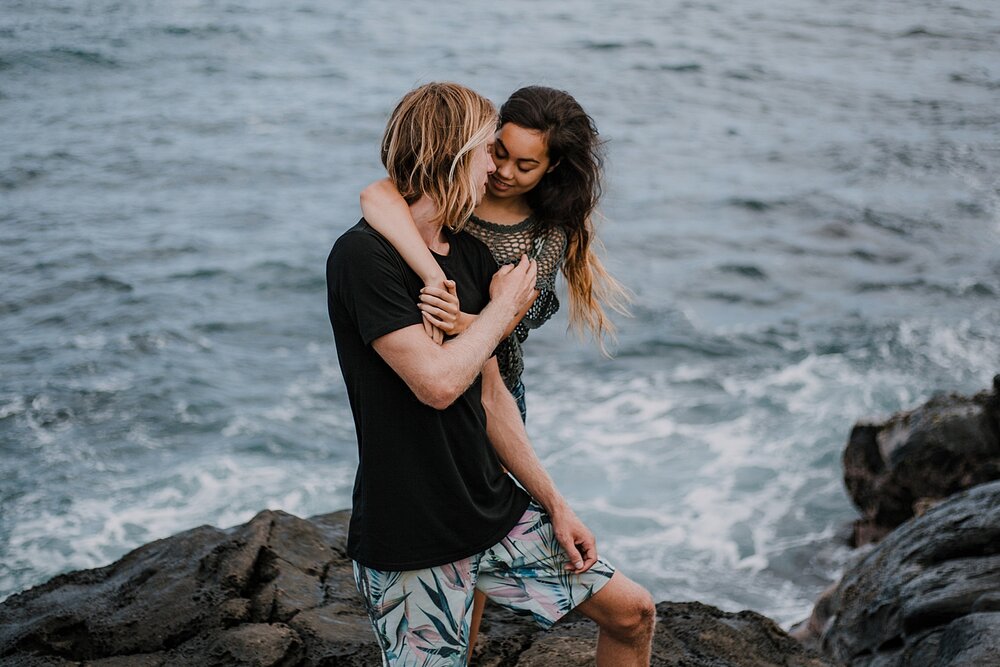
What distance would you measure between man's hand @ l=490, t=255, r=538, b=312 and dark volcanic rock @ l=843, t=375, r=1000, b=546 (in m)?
4.86

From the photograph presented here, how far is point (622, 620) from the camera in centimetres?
349

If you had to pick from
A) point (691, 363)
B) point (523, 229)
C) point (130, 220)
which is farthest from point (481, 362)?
point (130, 220)

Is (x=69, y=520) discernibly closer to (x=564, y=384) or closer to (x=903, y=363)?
(x=564, y=384)

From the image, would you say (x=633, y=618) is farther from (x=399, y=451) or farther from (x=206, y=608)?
(x=206, y=608)

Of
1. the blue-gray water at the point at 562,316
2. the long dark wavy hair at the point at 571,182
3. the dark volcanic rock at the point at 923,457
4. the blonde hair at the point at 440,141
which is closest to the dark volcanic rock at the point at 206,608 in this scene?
the long dark wavy hair at the point at 571,182

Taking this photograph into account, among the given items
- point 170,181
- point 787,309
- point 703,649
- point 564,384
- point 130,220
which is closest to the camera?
point 703,649

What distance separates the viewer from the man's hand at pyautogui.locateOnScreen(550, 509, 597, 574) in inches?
135

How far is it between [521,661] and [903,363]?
8.34 m

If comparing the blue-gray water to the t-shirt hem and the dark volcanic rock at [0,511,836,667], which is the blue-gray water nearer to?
the dark volcanic rock at [0,511,836,667]

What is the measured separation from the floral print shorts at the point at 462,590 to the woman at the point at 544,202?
0.83m

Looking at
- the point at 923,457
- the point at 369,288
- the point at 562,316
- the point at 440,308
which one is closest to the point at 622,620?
the point at 440,308

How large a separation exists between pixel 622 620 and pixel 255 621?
6.21ft

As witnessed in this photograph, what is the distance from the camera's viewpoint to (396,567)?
127 inches

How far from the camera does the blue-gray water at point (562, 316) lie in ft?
31.2
